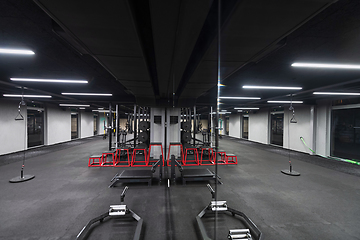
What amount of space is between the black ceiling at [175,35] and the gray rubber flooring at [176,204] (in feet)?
8.19

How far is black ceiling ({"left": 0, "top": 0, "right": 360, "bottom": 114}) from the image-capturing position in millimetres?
1228

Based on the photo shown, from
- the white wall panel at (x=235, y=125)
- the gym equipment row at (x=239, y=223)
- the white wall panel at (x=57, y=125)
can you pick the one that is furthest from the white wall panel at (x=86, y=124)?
the white wall panel at (x=235, y=125)

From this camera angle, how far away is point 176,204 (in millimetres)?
2766

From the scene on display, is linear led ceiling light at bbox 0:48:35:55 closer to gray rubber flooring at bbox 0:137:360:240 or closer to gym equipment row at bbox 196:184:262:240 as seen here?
gray rubber flooring at bbox 0:137:360:240

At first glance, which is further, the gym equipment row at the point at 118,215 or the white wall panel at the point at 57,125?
the white wall panel at the point at 57,125

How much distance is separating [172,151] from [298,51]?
524 centimetres

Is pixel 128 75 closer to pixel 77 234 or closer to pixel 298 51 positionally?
pixel 77 234

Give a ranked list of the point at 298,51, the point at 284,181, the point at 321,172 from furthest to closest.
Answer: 1. the point at 321,172
2. the point at 284,181
3. the point at 298,51

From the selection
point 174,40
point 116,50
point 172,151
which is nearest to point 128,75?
point 116,50

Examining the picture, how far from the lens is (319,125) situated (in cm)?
659

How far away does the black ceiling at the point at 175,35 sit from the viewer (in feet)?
4.03

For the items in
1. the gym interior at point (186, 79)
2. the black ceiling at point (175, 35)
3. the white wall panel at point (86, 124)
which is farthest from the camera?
the white wall panel at point (86, 124)

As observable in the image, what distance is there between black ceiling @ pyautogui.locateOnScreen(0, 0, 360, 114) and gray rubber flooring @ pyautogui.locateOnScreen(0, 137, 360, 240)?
8.19ft

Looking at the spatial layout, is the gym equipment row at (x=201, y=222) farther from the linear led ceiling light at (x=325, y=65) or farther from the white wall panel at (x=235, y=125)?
the white wall panel at (x=235, y=125)
